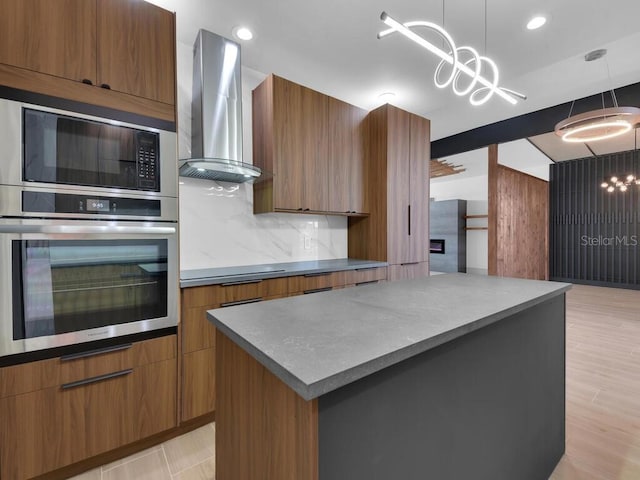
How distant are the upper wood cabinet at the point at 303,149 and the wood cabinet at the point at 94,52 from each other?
961 millimetres

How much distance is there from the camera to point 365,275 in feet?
9.86

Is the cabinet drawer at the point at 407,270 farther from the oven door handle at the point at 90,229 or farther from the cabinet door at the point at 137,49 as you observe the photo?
the cabinet door at the point at 137,49

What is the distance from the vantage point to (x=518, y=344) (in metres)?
1.33

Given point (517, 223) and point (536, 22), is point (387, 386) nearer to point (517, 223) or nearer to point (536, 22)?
point (536, 22)

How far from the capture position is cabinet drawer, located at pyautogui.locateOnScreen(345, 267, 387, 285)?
287 cm

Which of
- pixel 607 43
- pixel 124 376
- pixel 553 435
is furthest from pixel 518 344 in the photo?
pixel 607 43

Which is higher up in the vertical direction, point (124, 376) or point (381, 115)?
point (381, 115)

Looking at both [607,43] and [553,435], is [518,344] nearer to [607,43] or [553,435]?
[553,435]

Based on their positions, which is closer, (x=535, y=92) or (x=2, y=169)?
(x=2, y=169)

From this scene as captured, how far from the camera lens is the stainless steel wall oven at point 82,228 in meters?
1.41

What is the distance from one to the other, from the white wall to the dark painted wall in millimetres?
7088

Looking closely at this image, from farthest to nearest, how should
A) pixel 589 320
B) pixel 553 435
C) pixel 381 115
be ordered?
pixel 589 320 → pixel 381 115 → pixel 553 435

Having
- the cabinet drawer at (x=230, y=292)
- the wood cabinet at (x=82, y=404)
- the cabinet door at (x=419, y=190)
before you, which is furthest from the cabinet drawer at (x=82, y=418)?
the cabinet door at (x=419, y=190)

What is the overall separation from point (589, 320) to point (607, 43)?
348 centimetres
